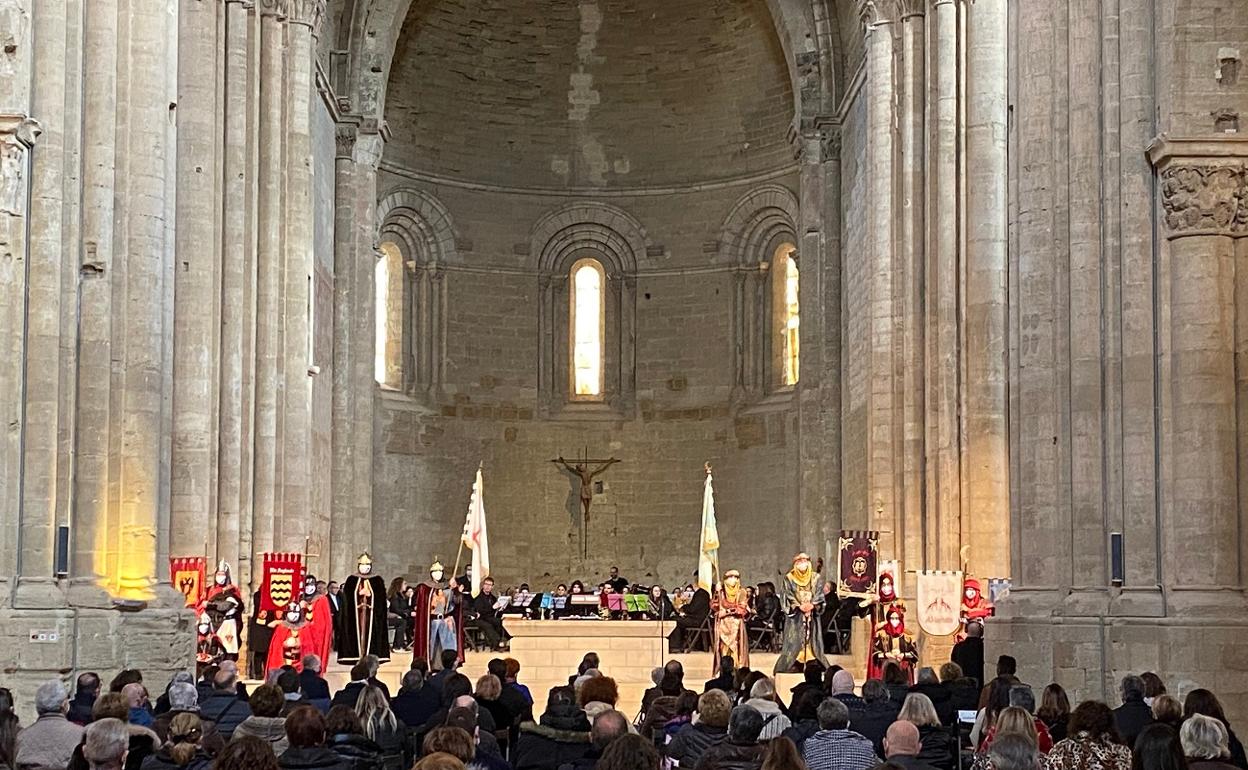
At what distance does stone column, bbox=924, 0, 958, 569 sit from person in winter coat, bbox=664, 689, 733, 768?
14182 mm

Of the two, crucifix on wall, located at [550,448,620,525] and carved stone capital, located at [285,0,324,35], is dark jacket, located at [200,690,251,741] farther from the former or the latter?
crucifix on wall, located at [550,448,620,525]

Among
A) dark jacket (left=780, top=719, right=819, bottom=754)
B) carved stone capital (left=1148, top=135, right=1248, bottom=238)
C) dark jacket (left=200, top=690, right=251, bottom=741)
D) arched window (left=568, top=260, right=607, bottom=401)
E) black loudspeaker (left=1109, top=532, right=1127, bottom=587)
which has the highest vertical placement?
arched window (left=568, top=260, right=607, bottom=401)

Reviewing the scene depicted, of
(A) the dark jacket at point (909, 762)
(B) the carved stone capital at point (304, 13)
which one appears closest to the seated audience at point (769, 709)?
(A) the dark jacket at point (909, 762)

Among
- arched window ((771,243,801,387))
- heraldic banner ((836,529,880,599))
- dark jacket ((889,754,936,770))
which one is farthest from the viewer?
arched window ((771,243,801,387))

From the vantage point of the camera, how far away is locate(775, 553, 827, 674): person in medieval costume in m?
23.3

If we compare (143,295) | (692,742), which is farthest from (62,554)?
(692,742)

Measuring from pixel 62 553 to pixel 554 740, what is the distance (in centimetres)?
724

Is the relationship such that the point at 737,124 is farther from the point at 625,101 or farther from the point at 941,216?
the point at 941,216

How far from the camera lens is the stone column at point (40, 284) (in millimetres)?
16281

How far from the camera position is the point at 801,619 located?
2369cm

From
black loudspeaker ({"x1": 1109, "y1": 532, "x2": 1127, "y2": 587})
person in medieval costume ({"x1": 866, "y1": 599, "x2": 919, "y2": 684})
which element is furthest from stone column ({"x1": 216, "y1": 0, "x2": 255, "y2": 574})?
black loudspeaker ({"x1": 1109, "y1": 532, "x2": 1127, "y2": 587})

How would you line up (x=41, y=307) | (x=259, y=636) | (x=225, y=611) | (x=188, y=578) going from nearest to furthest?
(x=41, y=307)
(x=188, y=578)
(x=225, y=611)
(x=259, y=636)

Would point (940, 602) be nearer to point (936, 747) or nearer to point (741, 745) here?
point (936, 747)

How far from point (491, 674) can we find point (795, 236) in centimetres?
2509
